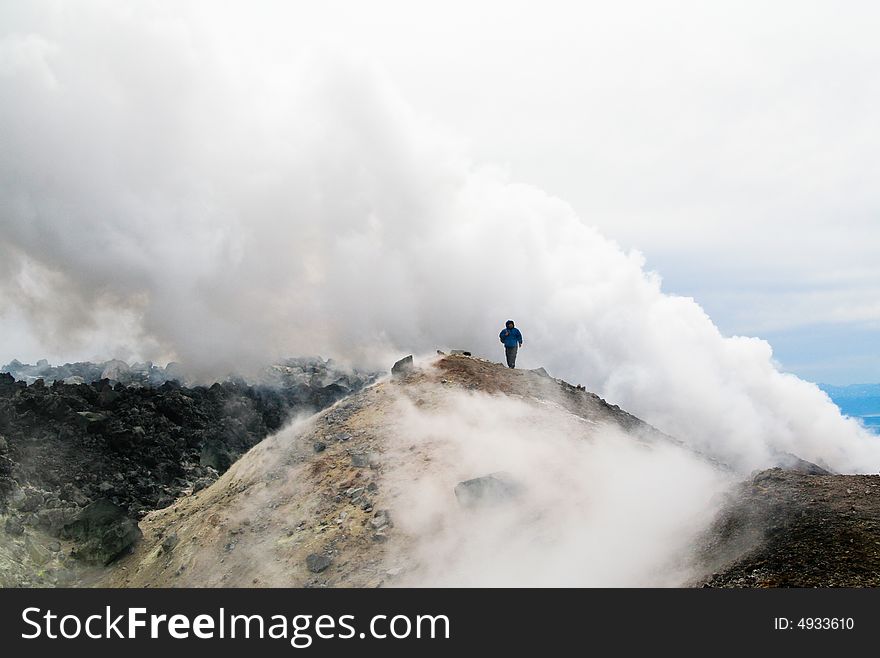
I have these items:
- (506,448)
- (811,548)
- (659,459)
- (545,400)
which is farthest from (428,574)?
(545,400)

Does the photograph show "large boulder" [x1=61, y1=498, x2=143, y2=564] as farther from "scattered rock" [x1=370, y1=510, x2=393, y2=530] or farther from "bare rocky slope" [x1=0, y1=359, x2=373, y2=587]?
"scattered rock" [x1=370, y1=510, x2=393, y2=530]

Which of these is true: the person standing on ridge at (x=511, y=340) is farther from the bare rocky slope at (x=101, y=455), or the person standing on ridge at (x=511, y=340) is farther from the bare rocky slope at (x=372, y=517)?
the bare rocky slope at (x=101, y=455)

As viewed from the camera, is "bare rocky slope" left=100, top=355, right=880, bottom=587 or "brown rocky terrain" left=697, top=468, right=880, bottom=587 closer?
"brown rocky terrain" left=697, top=468, right=880, bottom=587

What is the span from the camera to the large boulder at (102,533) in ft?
69.8

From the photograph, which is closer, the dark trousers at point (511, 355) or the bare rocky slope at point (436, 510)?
the bare rocky slope at point (436, 510)

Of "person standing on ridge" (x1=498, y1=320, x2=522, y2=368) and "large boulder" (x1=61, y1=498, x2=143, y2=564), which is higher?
"person standing on ridge" (x1=498, y1=320, x2=522, y2=368)

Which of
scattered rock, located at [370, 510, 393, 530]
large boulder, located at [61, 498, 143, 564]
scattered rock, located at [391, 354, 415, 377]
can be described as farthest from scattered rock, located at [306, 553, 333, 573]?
scattered rock, located at [391, 354, 415, 377]

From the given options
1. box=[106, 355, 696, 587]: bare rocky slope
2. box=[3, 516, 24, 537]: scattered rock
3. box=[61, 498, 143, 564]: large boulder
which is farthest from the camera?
box=[3, 516, 24, 537]: scattered rock

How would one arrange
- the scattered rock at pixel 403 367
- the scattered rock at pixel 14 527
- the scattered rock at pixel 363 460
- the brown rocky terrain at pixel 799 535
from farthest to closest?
the scattered rock at pixel 403 367 → the scattered rock at pixel 14 527 → the scattered rock at pixel 363 460 → the brown rocky terrain at pixel 799 535

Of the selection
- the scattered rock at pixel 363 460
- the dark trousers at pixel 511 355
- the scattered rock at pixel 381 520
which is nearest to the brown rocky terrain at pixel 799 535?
the scattered rock at pixel 381 520

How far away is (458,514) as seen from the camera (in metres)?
17.7

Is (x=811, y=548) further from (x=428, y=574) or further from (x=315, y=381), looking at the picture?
(x=315, y=381)

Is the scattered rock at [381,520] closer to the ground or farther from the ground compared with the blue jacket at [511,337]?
closer to the ground

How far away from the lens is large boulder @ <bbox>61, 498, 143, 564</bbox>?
21266 millimetres
